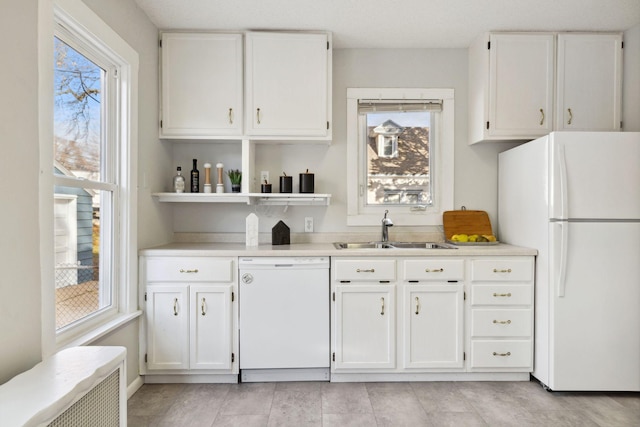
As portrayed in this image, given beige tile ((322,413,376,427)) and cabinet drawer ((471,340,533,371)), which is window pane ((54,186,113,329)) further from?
cabinet drawer ((471,340,533,371))

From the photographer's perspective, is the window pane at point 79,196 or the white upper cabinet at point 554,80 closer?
the window pane at point 79,196

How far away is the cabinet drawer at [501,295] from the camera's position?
2.60 meters

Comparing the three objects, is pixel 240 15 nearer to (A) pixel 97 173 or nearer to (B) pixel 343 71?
(B) pixel 343 71

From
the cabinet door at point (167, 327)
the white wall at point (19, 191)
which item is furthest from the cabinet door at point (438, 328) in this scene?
the white wall at point (19, 191)

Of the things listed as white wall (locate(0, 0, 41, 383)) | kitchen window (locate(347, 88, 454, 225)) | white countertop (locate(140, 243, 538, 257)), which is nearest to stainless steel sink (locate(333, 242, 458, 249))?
kitchen window (locate(347, 88, 454, 225))

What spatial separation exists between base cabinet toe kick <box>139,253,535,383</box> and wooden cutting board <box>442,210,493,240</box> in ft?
1.77

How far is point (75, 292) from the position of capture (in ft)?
6.59

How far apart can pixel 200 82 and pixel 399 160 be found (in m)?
1.70

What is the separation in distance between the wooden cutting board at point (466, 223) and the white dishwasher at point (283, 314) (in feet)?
4.03

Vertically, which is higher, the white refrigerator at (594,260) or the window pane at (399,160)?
the window pane at (399,160)

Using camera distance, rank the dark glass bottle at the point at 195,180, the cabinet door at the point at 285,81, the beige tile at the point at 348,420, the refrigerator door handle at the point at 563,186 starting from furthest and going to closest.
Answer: the dark glass bottle at the point at 195,180
the cabinet door at the point at 285,81
the refrigerator door handle at the point at 563,186
the beige tile at the point at 348,420

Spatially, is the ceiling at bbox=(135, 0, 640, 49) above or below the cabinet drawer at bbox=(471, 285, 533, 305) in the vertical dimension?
above

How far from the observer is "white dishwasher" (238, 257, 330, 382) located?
2.57 metres

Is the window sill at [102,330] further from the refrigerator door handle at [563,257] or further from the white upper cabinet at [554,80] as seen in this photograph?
the white upper cabinet at [554,80]
